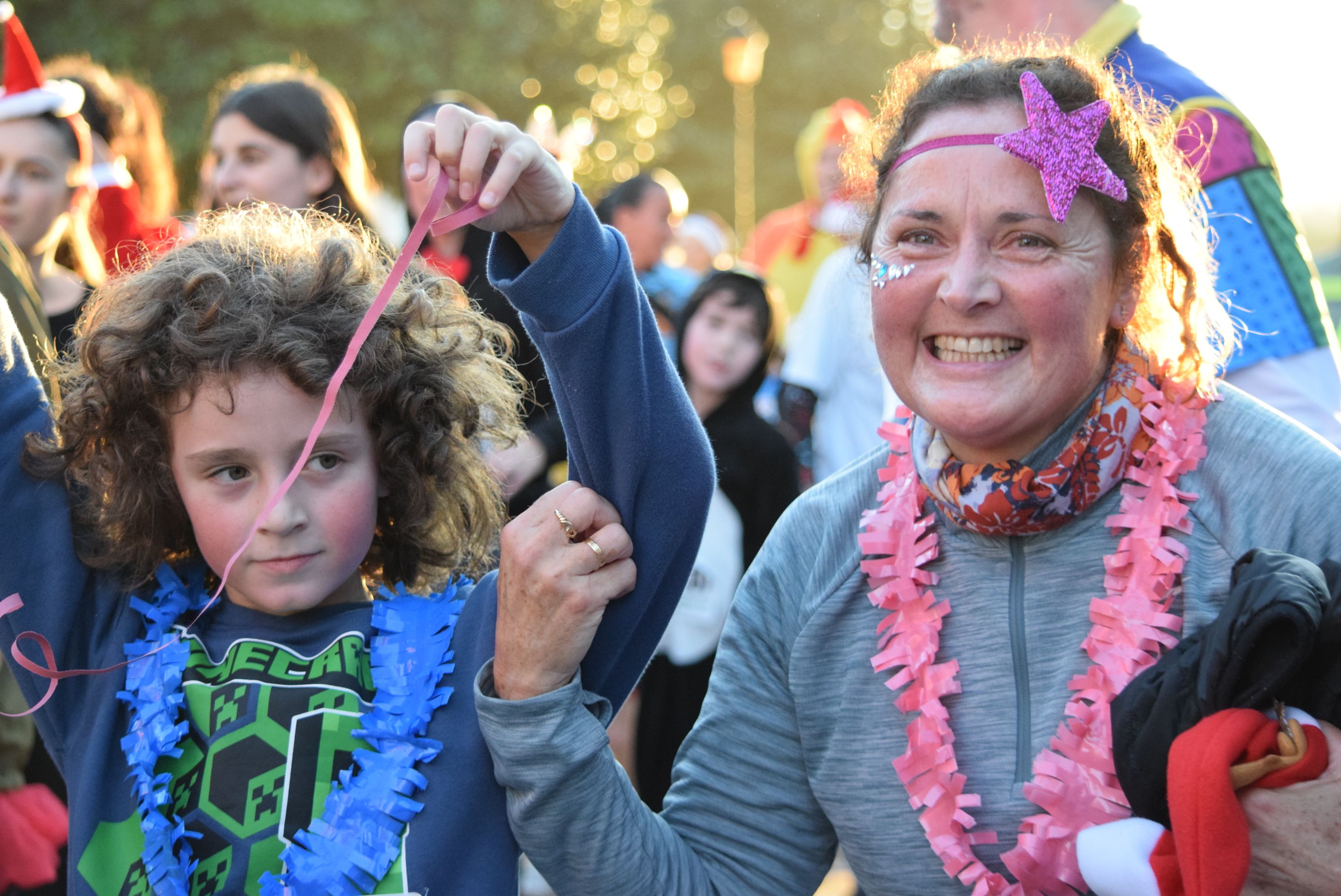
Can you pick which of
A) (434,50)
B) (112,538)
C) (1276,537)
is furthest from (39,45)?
(1276,537)

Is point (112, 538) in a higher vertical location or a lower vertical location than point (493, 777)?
higher

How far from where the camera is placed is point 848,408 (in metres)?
4.75

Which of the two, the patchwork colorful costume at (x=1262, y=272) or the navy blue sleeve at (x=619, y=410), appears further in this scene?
the patchwork colorful costume at (x=1262, y=272)

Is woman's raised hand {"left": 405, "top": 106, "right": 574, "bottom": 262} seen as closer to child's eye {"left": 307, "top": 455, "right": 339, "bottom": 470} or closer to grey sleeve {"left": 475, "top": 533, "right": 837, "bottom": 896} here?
child's eye {"left": 307, "top": 455, "right": 339, "bottom": 470}

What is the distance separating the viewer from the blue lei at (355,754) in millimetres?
1770

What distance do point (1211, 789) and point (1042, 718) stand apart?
16.7 inches

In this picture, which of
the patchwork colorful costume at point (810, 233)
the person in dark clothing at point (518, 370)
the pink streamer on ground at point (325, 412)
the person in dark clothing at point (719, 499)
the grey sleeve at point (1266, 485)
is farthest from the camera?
the patchwork colorful costume at point (810, 233)

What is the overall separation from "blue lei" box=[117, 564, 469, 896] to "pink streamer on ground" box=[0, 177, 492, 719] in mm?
55

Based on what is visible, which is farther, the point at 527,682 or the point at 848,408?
the point at 848,408

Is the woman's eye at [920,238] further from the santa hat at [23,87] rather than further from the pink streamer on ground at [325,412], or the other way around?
the santa hat at [23,87]

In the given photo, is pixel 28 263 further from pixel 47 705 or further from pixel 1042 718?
pixel 1042 718

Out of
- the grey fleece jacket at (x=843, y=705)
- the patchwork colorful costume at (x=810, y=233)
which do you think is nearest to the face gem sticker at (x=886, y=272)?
the grey fleece jacket at (x=843, y=705)

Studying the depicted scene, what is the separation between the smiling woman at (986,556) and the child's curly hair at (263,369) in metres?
0.48

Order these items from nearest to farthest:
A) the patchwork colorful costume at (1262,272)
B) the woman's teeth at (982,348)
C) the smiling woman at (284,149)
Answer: the woman's teeth at (982,348)
the patchwork colorful costume at (1262,272)
the smiling woman at (284,149)
